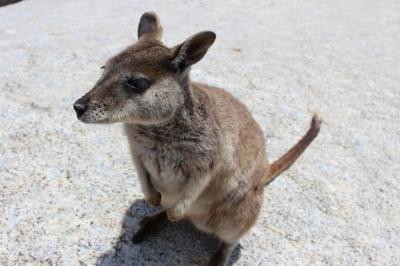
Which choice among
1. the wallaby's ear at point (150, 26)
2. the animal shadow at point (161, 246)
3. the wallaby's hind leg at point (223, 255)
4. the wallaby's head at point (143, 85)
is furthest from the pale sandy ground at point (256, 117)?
the wallaby's ear at point (150, 26)

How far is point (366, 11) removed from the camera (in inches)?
355

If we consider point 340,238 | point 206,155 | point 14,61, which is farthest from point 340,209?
point 14,61

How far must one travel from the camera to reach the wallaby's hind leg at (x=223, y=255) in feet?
10.7

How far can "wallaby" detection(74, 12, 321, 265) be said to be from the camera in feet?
8.65

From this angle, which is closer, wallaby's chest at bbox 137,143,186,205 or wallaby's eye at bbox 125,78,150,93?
wallaby's eye at bbox 125,78,150,93

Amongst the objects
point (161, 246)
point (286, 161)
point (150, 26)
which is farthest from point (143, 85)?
point (286, 161)

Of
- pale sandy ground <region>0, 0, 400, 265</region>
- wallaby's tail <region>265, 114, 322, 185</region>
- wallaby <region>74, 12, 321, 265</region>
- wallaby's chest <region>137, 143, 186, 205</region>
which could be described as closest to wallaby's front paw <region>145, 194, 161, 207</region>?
wallaby <region>74, 12, 321, 265</region>

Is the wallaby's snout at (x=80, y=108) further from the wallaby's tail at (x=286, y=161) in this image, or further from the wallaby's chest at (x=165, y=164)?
the wallaby's tail at (x=286, y=161)

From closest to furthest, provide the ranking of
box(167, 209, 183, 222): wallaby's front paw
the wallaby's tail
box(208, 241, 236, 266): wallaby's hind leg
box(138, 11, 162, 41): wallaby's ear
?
box(167, 209, 183, 222): wallaby's front paw → box(138, 11, 162, 41): wallaby's ear → box(208, 241, 236, 266): wallaby's hind leg → the wallaby's tail

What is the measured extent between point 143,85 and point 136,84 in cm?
4

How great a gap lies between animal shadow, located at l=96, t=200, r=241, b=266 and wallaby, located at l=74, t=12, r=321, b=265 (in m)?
0.09

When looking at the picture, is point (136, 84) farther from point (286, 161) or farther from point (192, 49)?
point (286, 161)

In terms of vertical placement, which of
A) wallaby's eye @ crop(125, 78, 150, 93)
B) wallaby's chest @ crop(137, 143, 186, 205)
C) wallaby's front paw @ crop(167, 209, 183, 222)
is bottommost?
wallaby's front paw @ crop(167, 209, 183, 222)

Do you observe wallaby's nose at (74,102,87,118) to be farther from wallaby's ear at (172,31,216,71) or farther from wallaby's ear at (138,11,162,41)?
wallaby's ear at (138,11,162,41)
